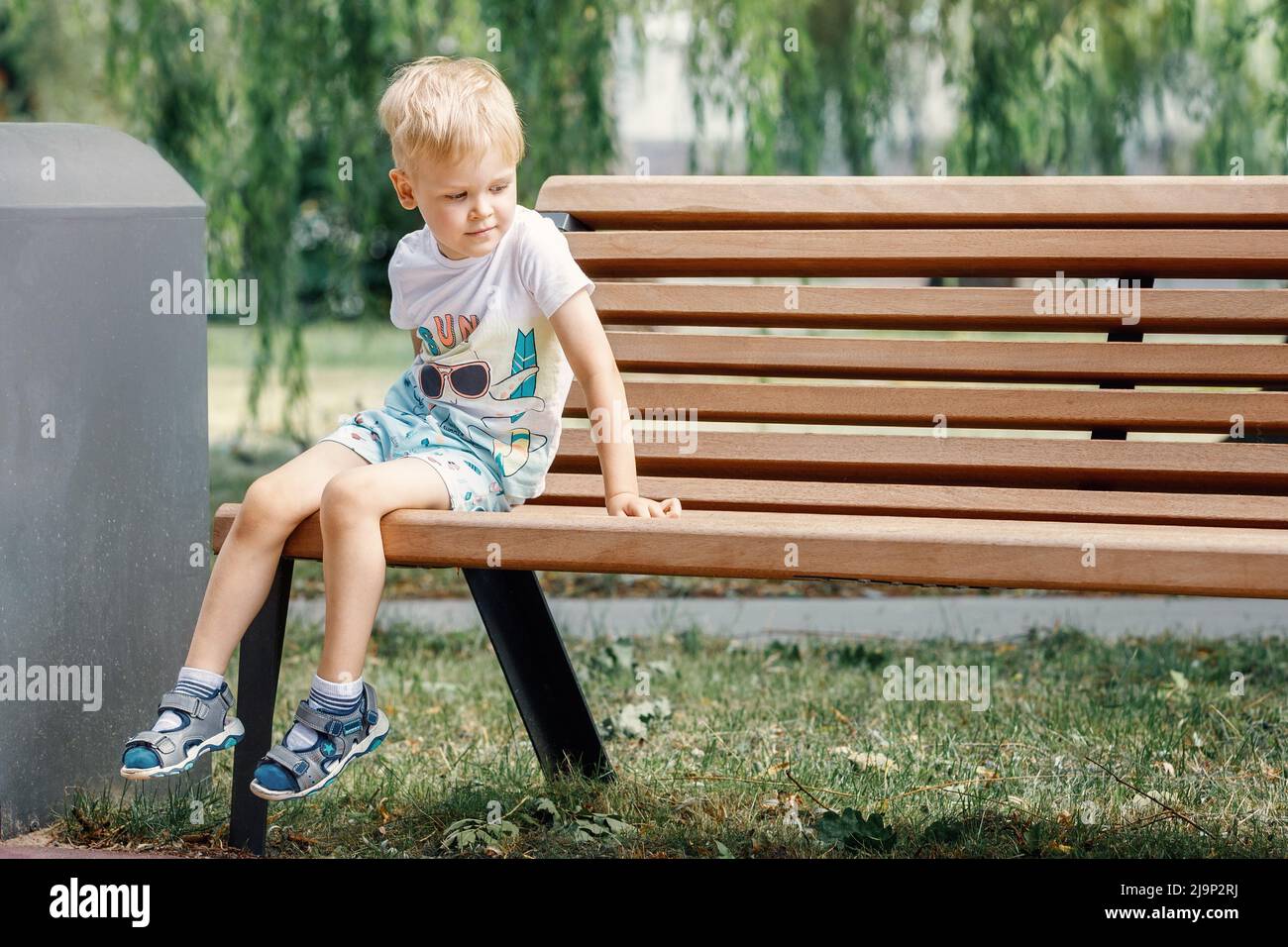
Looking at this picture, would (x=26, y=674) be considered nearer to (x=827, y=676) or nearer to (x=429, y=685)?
(x=429, y=685)

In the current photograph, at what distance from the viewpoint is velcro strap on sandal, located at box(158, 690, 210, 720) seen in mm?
2477

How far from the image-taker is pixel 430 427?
2.85 metres

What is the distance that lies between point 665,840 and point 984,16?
13.6 ft

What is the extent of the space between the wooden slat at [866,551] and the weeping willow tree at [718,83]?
352cm

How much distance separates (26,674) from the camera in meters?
2.78

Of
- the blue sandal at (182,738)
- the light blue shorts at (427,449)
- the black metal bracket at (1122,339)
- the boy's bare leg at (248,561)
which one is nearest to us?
the blue sandal at (182,738)

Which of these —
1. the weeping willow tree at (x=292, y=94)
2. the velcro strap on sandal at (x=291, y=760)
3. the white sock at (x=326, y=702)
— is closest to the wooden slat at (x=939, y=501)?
the white sock at (x=326, y=702)

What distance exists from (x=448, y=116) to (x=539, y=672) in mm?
1049

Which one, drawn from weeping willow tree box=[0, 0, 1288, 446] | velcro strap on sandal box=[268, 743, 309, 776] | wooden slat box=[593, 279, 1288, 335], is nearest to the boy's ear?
wooden slat box=[593, 279, 1288, 335]

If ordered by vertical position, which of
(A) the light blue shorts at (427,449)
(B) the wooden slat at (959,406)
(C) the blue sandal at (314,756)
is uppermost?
(B) the wooden slat at (959,406)

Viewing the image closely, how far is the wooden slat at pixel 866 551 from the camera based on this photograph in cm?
219

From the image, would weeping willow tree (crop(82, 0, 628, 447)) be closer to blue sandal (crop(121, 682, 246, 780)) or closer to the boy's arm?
the boy's arm

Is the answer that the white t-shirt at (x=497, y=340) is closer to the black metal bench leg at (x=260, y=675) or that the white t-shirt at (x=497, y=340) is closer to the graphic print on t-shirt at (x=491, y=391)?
the graphic print on t-shirt at (x=491, y=391)

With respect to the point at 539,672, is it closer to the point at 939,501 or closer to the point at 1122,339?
the point at 939,501
